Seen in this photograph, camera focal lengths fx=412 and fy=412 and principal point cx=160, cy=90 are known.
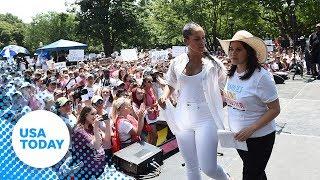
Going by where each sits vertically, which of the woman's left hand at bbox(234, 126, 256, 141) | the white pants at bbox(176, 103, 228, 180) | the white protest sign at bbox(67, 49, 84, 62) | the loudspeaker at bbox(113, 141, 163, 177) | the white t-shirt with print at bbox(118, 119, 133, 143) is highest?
the white protest sign at bbox(67, 49, 84, 62)

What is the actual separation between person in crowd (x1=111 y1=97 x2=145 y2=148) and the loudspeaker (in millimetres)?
167

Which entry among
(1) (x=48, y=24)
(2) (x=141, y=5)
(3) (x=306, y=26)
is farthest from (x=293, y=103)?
(1) (x=48, y=24)

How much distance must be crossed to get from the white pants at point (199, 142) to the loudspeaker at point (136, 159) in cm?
178

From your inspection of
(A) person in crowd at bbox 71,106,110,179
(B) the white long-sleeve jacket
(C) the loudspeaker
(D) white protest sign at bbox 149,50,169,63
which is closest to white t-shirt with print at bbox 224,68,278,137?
(B) the white long-sleeve jacket

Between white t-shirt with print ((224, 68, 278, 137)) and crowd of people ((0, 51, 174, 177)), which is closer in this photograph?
white t-shirt with print ((224, 68, 278, 137))

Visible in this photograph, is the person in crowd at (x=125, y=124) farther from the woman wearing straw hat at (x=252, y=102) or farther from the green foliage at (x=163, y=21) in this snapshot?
the green foliage at (x=163, y=21)

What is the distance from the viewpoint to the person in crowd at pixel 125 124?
6.21 metres

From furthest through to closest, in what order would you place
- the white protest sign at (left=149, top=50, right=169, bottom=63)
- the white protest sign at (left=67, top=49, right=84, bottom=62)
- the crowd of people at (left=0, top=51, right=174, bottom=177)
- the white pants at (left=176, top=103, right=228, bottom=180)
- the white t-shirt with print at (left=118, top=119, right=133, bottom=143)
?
1. the white protest sign at (left=149, top=50, right=169, bottom=63)
2. the white protest sign at (left=67, top=49, right=84, bottom=62)
3. the white t-shirt with print at (left=118, top=119, right=133, bottom=143)
4. the crowd of people at (left=0, top=51, right=174, bottom=177)
5. the white pants at (left=176, top=103, right=228, bottom=180)

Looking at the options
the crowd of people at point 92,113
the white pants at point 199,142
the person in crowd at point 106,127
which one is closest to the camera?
the white pants at point 199,142

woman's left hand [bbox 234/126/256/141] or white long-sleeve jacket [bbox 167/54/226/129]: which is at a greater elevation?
white long-sleeve jacket [bbox 167/54/226/129]

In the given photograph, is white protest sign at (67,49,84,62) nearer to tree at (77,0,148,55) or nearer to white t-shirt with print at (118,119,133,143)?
white t-shirt with print at (118,119,133,143)

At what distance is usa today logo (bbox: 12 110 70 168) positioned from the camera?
10.7 ft

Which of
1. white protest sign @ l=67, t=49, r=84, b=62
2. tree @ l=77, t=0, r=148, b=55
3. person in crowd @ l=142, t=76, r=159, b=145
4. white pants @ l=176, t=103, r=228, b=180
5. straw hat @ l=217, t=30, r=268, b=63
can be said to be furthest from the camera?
tree @ l=77, t=0, r=148, b=55

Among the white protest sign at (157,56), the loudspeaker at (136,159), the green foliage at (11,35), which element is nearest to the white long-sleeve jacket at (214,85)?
the loudspeaker at (136,159)
